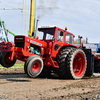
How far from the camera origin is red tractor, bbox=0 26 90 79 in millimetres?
7578

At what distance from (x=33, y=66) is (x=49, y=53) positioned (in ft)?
3.86

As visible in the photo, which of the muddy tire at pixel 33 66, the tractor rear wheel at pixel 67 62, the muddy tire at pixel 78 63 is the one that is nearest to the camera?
the muddy tire at pixel 33 66

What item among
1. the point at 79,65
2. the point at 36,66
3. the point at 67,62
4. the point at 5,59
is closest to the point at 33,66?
the point at 36,66

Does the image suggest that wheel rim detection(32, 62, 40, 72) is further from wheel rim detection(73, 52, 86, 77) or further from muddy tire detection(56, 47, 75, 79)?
wheel rim detection(73, 52, 86, 77)

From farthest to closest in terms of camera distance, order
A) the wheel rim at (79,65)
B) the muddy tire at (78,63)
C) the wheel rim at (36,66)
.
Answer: the wheel rim at (79,65) < the muddy tire at (78,63) < the wheel rim at (36,66)

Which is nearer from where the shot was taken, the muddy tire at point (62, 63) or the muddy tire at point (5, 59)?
the muddy tire at point (62, 63)

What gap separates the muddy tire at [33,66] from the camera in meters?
6.82

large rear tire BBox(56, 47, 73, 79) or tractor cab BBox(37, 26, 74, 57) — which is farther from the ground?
tractor cab BBox(37, 26, 74, 57)

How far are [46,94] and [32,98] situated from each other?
552mm

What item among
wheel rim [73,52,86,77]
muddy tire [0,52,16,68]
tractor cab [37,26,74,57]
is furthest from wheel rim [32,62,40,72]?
wheel rim [73,52,86,77]

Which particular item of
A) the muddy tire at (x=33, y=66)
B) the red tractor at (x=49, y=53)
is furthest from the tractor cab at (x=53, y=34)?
the muddy tire at (x=33, y=66)

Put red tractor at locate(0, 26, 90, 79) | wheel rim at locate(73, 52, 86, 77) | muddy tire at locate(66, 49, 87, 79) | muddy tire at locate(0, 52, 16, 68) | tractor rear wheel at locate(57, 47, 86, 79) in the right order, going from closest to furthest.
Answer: red tractor at locate(0, 26, 90, 79) < tractor rear wheel at locate(57, 47, 86, 79) < muddy tire at locate(66, 49, 87, 79) < muddy tire at locate(0, 52, 16, 68) < wheel rim at locate(73, 52, 86, 77)

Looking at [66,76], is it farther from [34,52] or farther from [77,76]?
[34,52]

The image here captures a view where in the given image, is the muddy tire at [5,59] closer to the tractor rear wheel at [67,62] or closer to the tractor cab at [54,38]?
the tractor cab at [54,38]
